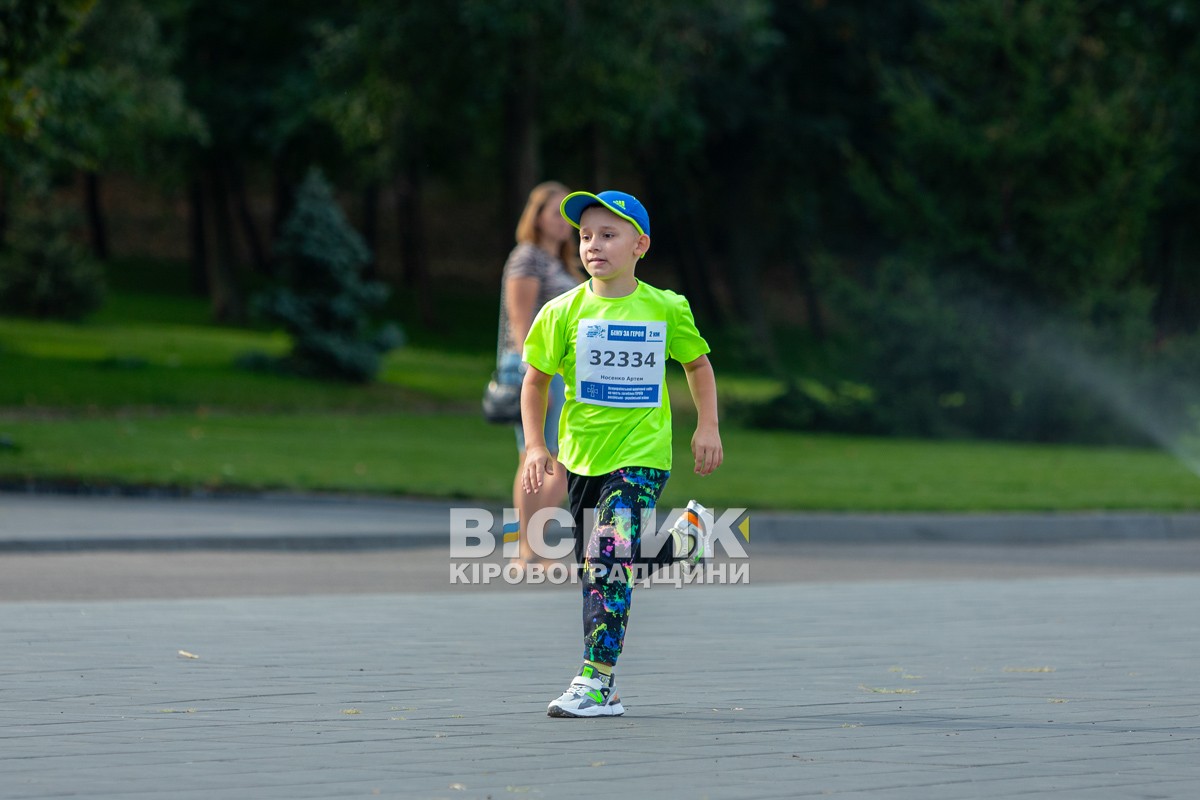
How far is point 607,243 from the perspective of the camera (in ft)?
19.6

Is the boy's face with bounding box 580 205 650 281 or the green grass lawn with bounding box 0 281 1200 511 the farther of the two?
the green grass lawn with bounding box 0 281 1200 511

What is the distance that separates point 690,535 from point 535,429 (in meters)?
0.61

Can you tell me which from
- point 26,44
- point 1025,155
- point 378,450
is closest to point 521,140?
point 1025,155

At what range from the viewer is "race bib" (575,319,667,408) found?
19.6 ft

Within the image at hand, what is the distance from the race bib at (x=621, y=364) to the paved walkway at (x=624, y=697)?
1.04 metres

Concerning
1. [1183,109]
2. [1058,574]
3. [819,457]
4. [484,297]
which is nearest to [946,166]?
[819,457]

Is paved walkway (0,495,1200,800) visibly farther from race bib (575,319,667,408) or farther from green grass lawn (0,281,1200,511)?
green grass lawn (0,281,1200,511)

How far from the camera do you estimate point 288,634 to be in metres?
7.96

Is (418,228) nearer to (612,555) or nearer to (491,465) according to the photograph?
(491,465)

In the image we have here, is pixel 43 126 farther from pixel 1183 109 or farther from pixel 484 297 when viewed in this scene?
pixel 484 297

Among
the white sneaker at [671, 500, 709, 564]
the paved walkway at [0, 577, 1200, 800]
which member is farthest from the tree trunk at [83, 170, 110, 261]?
the white sneaker at [671, 500, 709, 564]

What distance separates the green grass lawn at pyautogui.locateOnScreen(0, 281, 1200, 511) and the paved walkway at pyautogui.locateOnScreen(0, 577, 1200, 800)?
6.11 meters

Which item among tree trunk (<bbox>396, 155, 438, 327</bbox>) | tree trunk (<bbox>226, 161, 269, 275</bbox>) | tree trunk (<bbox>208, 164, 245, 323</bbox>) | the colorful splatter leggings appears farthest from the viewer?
tree trunk (<bbox>226, 161, 269, 275</bbox>)

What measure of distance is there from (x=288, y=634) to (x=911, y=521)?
7.07 metres
